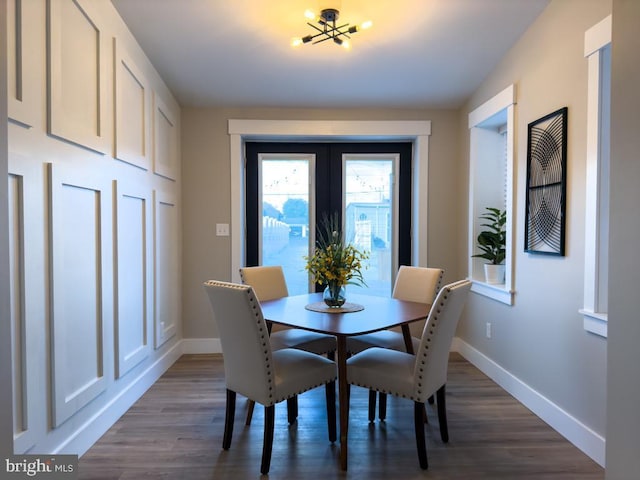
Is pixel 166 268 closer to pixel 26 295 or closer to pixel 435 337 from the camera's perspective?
pixel 26 295

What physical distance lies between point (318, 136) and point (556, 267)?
88.6 inches

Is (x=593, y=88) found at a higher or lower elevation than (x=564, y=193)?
higher

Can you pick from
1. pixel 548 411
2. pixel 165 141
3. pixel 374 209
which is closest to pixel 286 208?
pixel 374 209

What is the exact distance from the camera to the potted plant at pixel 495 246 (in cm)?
308

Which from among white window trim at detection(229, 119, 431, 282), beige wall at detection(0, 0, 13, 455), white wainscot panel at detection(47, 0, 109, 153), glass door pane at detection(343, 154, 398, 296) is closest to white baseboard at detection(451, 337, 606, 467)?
white window trim at detection(229, 119, 431, 282)

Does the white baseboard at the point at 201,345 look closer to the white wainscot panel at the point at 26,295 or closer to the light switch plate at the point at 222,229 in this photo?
the light switch plate at the point at 222,229

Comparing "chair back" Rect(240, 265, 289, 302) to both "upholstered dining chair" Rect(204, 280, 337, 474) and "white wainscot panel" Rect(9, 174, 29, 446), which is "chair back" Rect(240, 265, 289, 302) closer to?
"upholstered dining chair" Rect(204, 280, 337, 474)

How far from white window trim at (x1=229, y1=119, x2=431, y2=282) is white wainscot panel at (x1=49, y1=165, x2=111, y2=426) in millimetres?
1452

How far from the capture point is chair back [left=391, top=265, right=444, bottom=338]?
276 cm

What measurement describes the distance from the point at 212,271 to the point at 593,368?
2.91 metres

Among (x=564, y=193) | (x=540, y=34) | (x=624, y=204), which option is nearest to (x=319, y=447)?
(x=624, y=204)

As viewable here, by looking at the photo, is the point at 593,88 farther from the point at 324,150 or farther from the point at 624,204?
the point at 324,150

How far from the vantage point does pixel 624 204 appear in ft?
4.05

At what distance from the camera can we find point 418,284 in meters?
2.84
